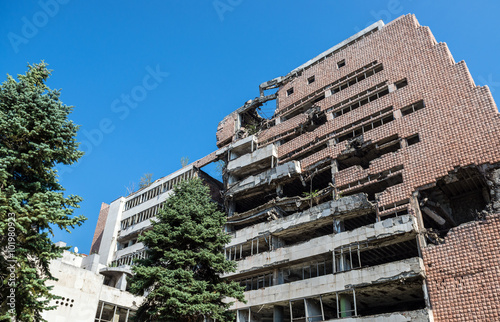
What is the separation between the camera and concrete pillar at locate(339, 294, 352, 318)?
88.7 ft

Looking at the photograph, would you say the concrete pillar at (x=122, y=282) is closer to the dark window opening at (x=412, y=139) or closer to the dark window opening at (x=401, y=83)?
the dark window opening at (x=412, y=139)

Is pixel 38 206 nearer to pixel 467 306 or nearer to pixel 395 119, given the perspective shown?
pixel 467 306

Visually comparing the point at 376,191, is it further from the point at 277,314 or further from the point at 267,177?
the point at 277,314

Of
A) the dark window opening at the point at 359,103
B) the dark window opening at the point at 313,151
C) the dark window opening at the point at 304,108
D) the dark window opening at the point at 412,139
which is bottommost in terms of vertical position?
the dark window opening at the point at 412,139

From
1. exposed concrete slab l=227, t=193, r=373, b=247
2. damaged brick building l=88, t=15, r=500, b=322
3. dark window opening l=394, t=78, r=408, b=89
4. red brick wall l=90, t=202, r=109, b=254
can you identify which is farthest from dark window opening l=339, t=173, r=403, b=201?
red brick wall l=90, t=202, r=109, b=254

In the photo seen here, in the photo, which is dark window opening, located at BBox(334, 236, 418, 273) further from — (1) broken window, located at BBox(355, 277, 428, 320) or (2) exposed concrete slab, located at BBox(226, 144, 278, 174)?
(2) exposed concrete slab, located at BBox(226, 144, 278, 174)

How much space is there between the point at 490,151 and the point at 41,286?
2629 cm

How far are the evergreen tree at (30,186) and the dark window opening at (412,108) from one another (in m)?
25.6

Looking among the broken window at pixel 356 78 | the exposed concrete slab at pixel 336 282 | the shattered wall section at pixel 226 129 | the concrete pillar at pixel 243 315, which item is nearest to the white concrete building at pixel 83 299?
the concrete pillar at pixel 243 315

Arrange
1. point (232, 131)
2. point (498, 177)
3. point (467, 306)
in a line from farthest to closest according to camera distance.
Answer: point (232, 131), point (498, 177), point (467, 306)

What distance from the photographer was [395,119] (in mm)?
32469

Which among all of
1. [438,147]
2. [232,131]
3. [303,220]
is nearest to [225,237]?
[303,220]

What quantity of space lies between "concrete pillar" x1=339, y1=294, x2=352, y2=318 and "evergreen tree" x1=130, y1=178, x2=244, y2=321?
943 cm

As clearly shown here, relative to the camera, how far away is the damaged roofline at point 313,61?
40688 mm
